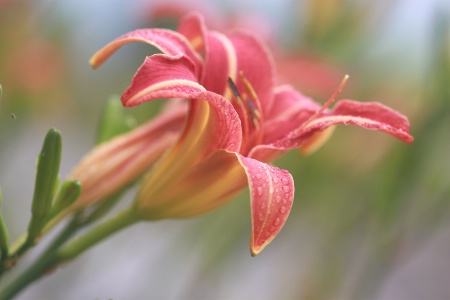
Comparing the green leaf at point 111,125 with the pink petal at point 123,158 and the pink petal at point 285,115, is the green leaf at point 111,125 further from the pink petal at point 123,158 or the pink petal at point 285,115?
the pink petal at point 285,115

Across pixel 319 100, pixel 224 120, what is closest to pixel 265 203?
pixel 224 120

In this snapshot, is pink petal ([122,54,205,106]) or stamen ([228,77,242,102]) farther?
stamen ([228,77,242,102])

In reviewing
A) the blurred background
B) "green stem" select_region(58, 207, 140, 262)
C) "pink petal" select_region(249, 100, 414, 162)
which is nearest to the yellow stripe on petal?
"pink petal" select_region(249, 100, 414, 162)

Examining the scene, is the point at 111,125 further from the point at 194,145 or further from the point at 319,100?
the point at 319,100

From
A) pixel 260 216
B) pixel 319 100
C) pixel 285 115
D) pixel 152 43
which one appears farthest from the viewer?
pixel 319 100

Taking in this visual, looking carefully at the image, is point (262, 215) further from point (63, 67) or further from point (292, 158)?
point (63, 67)

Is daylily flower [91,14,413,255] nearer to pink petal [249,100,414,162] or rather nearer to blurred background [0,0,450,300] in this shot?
pink petal [249,100,414,162]

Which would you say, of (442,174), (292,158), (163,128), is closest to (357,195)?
(292,158)
